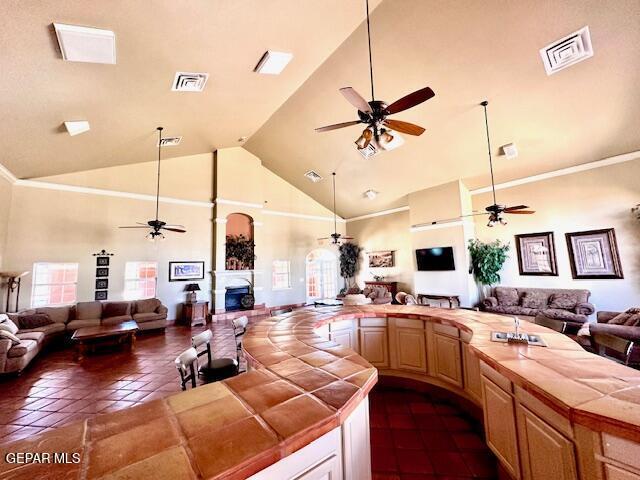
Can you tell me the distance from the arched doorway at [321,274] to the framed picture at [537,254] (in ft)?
19.2

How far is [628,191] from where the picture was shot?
16.6 ft

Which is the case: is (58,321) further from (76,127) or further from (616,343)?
(616,343)

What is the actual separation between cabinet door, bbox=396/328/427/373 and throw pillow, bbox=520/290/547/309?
4594 millimetres

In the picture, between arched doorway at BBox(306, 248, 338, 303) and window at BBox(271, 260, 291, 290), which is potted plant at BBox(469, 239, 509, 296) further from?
window at BBox(271, 260, 291, 290)

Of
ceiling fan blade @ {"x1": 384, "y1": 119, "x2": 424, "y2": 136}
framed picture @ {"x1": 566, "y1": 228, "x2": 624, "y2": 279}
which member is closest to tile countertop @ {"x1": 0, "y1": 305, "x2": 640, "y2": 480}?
ceiling fan blade @ {"x1": 384, "y1": 119, "x2": 424, "y2": 136}

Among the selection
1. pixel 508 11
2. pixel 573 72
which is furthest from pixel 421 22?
pixel 573 72

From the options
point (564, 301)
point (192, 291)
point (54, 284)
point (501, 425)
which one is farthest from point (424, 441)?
point (54, 284)

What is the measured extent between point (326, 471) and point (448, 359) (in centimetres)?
226

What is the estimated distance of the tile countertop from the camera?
644 millimetres

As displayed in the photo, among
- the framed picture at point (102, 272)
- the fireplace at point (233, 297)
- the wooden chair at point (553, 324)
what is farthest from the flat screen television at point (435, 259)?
the framed picture at point (102, 272)

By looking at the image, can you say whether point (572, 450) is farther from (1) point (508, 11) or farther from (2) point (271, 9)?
(1) point (508, 11)

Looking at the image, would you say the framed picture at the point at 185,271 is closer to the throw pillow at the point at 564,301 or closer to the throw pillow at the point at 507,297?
the throw pillow at the point at 507,297

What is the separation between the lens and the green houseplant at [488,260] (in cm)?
643

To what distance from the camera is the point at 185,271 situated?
7.29 m
